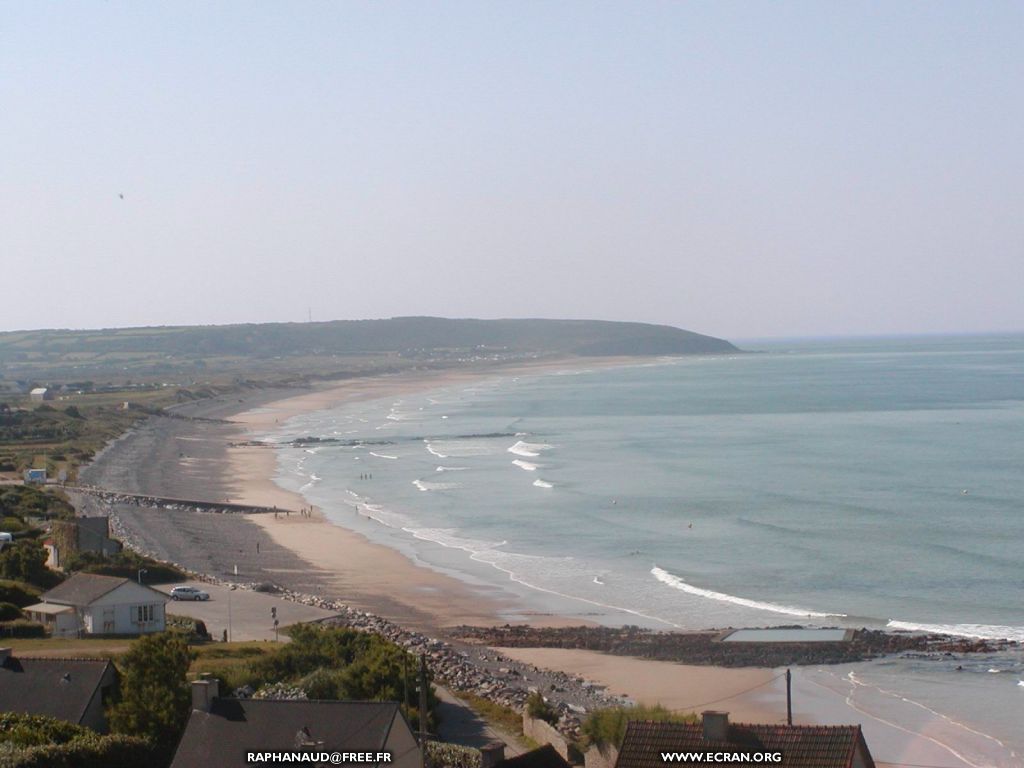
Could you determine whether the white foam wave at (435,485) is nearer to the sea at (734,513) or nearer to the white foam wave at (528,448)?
the sea at (734,513)

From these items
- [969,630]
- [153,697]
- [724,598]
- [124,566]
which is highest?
[153,697]

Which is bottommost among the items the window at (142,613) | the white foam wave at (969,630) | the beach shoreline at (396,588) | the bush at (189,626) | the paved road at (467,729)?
the beach shoreline at (396,588)

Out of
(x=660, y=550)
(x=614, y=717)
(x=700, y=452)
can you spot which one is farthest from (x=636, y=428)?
(x=614, y=717)

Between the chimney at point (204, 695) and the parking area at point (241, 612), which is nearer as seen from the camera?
the chimney at point (204, 695)

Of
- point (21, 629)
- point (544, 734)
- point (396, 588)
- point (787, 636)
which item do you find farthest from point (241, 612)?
point (544, 734)

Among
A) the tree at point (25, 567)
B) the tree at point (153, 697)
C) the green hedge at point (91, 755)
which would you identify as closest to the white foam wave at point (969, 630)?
the tree at point (153, 697)

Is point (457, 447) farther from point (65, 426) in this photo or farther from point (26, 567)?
point (26, 567)

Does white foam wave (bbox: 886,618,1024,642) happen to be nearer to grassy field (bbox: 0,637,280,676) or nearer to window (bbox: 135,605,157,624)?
grassy field (bbox: 0,637,280,676)
